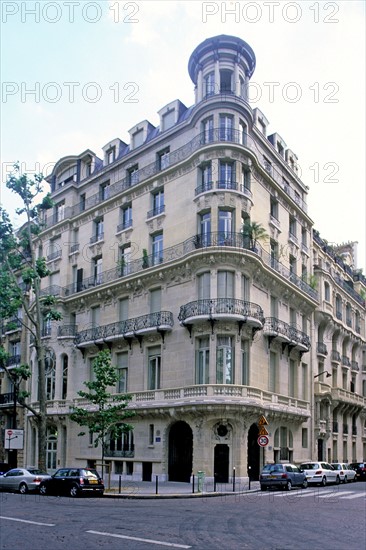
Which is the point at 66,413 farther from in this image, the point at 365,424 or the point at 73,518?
the point at 365,424

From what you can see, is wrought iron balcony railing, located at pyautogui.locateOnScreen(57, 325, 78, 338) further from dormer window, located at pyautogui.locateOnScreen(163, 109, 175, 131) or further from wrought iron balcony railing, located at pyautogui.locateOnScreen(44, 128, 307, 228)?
dormer window, located at pyautogui.locateOnScreen(163, 109, 175, 131)

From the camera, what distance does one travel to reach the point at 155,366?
36.0 m

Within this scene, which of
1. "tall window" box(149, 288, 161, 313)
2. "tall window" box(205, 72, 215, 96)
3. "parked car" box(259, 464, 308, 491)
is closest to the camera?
"parked car" box(259, 464, 308, 491)

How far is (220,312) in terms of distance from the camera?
32.2 metres

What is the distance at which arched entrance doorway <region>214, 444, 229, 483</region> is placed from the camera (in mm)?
31766

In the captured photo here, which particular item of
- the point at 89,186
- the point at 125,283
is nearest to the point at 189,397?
the point at 125,283

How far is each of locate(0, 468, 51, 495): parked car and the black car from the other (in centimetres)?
152

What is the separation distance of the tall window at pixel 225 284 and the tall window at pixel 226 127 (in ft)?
25.8

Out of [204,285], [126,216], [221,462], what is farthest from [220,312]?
[126,216]

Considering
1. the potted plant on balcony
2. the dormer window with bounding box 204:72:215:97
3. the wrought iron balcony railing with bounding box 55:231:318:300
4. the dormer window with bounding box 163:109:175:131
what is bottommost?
the wrought iron balcony railing with bounding box 55:231:318:300

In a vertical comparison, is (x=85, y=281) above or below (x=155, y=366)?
above

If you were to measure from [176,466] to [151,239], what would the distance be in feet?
45.1

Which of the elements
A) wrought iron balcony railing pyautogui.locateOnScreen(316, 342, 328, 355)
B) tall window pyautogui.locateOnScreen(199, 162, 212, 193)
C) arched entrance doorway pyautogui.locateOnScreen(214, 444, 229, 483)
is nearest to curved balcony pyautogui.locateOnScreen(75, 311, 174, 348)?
arched entrance doorway pyautogui.locateOnScreen(214, 444, 229, 483)

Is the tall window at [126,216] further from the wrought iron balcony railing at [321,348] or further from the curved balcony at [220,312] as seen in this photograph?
the wrought iron balcony railing at [321,348]
